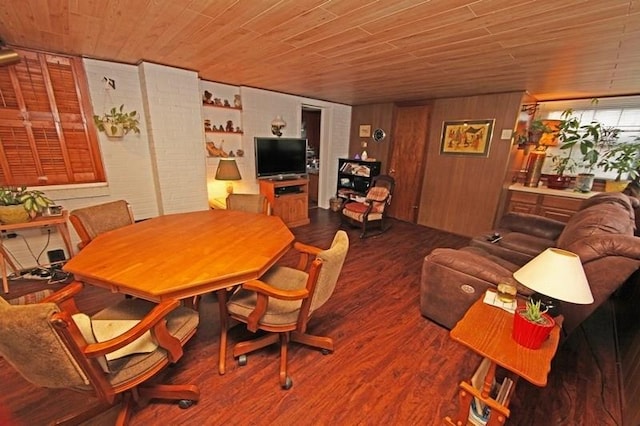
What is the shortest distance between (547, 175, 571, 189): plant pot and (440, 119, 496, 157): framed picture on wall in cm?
105

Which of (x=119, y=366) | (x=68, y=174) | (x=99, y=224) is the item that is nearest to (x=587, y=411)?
(x=119, y=366)

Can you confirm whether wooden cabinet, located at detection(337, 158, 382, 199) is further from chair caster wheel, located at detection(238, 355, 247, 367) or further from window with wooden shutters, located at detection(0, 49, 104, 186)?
window with wooden shutters, located at detection(0, 49, 104, 186)

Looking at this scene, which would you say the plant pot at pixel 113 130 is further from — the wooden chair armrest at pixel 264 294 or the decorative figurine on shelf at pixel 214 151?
the wooden chair armrest at pixel 264 294

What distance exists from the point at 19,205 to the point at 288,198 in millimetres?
3071

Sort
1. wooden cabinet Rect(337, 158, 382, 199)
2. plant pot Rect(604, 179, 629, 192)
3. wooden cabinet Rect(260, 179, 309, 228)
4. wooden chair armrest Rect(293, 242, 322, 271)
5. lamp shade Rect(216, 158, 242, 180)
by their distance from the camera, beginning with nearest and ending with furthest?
wooden chair armrest Rect(293, 242, 322, 271)
plant pot Rect(604, 179, 629, 192)
lamp shade Rect(216, 158, 242, 180)
wooden cabinet Rect(260, 179, 309, 228)
wooden cabinet Rect(337, 158, 382, 199)

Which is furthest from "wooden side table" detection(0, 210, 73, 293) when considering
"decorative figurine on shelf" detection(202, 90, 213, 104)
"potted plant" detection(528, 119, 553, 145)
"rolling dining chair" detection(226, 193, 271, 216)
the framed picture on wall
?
"potted plant" detection(528, 119, 553, 145)

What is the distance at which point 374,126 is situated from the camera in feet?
17.6

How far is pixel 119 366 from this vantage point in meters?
1.17

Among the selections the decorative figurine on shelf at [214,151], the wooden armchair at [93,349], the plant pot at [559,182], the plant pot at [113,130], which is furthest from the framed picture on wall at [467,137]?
the plant pot at [113,130]

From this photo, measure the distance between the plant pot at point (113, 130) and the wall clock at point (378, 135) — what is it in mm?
4327

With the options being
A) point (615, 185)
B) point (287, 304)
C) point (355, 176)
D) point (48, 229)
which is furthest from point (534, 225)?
point (48, 229)

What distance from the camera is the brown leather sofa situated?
1.36 meters

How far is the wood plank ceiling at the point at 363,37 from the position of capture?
1560mm

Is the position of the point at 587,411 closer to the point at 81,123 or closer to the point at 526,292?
the point at 526,292
